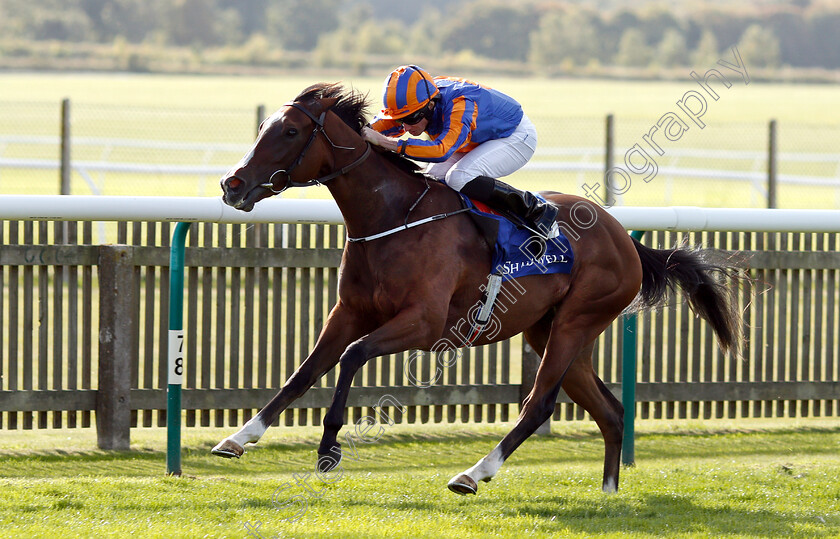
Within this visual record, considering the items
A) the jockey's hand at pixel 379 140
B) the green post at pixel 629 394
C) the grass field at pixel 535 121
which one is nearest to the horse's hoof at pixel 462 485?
the jockey's hand at pixel 379 140

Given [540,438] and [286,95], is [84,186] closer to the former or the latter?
[540,438]

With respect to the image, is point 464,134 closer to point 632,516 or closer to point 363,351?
point 363,351

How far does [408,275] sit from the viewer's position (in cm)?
465

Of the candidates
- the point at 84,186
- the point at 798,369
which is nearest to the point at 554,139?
the point at 84,186

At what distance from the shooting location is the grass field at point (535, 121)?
2275cm

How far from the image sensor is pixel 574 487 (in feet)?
17.3

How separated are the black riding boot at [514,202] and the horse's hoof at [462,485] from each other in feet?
3.95

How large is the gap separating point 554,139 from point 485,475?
1423 inches

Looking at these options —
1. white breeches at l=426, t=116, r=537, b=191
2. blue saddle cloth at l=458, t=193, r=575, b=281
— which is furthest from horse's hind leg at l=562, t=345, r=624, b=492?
white breeches at l=426, t=116, r=537, b=191

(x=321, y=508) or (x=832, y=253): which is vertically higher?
(x=832, y=253)

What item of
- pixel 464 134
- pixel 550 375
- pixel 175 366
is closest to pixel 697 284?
pixel 550 375

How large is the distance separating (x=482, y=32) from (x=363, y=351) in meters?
93.0

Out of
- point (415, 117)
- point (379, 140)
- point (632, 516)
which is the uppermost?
point (415, 117)

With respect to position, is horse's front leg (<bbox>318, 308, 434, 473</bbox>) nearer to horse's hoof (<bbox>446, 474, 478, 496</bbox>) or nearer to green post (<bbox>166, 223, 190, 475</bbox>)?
horse's hoof (<bbox>446, 474, 478, 496</bbox>)
